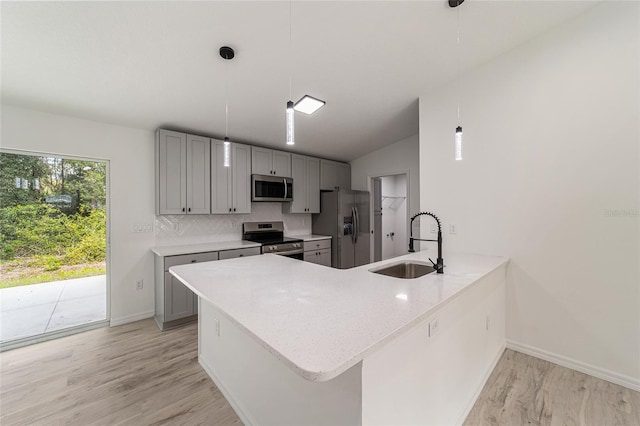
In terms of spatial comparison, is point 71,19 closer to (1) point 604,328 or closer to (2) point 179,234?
(2) point 179,234

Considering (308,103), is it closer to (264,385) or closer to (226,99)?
(226,99)

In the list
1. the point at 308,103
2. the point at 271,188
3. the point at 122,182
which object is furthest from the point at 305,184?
the point at 122,182

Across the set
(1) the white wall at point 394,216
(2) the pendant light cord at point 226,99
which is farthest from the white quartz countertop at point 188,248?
(1) the white wall at point 394,216

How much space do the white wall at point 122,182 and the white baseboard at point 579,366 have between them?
417 centimetres

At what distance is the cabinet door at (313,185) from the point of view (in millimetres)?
4574

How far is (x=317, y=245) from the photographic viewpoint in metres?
4.29

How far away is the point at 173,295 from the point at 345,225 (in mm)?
2804

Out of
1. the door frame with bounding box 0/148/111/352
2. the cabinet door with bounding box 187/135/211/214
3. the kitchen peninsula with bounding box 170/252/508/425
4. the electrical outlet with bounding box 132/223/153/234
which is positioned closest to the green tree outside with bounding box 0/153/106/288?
the door frame with bounding box 0/148/111/352

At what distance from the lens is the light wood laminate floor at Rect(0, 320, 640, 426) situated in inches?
64.9

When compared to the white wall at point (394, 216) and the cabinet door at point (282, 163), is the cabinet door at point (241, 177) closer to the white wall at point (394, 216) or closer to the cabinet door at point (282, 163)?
the cabinet door at point (282, 163)

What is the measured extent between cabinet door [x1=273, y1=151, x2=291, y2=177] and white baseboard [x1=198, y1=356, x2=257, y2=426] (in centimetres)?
279

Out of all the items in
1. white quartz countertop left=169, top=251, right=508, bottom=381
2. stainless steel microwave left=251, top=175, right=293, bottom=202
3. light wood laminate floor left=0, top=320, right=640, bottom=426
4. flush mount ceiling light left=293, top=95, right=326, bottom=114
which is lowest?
light wood laminate floor left=0, top=320, right=640, bottom=426

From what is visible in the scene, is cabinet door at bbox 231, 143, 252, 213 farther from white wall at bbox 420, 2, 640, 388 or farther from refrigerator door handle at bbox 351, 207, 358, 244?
white wall at bbox 420, 2, 640, 388

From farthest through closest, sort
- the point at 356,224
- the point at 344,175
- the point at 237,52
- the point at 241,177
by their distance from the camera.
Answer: the point at 344,175
the point at 356,224
the point at 241,177
the point at 237,52
